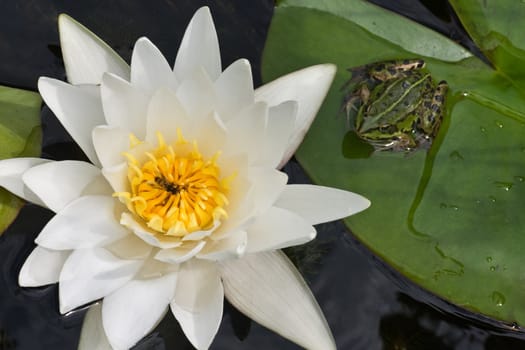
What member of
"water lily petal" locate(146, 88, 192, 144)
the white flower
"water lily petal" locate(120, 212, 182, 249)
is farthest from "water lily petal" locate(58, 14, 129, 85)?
"water lily petal" locate(120, 212, 182, 249)

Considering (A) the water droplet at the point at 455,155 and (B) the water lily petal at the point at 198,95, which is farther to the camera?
(A) the water droplet at the point at 455,155

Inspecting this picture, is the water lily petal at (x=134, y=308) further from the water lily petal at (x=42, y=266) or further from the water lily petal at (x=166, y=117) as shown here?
the water lily petal at (x=166, y=117)

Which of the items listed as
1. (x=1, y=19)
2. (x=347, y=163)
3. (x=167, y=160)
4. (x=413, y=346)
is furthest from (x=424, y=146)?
(x=1, y=19)

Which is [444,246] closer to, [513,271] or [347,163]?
[513,271]

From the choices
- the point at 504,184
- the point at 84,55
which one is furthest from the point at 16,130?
the point at 504,184

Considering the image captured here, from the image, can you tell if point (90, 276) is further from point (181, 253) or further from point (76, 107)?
point (76, 107)

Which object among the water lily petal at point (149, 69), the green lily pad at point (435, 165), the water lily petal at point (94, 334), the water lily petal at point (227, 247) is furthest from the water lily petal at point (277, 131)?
the water lily petal at point (94, 334)

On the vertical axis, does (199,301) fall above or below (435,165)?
below
